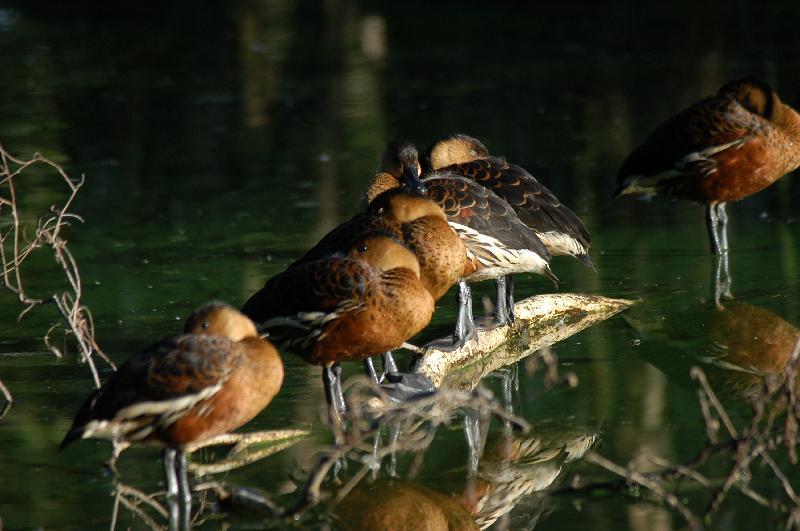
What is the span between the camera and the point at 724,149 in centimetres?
1048

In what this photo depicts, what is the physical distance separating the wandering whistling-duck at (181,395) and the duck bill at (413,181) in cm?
215

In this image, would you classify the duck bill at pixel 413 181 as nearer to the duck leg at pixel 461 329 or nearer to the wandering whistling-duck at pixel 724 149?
the duck leg at pixel 461 329

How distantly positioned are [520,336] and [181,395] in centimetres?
347

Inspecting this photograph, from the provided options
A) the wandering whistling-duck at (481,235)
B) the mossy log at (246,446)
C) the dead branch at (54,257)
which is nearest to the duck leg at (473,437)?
the mossy log at (246,446)

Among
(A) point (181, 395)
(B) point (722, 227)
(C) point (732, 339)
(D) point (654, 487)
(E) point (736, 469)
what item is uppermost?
(A) point (181, 395)

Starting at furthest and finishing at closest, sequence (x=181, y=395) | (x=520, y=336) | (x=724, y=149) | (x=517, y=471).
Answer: (x=724, y=149) < (x=520, y=336) < (x=517, y=471) < (x=181, y=395)

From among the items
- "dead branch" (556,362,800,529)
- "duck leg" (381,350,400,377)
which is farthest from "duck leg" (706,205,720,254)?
"dead branch" (556,362,800,529)

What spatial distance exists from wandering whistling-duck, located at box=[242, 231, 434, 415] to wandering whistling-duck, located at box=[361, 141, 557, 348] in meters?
1.17

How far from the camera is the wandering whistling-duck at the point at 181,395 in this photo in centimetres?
586

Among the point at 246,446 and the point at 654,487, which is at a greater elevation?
the point at 654,487

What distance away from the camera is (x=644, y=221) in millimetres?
11680

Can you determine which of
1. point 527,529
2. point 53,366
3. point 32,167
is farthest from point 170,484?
point 32,167

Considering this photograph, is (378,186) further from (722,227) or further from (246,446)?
(722,227)

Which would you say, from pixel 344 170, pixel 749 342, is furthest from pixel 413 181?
pixel 344 170
